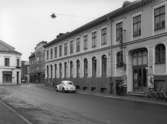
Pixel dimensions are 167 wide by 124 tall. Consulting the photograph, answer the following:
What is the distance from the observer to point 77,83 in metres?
46.8

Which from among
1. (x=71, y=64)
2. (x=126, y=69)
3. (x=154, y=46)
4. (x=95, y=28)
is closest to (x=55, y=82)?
(x=71, y=64)

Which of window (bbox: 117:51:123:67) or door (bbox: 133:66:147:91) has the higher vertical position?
window (bbox: 117:51:123:67)

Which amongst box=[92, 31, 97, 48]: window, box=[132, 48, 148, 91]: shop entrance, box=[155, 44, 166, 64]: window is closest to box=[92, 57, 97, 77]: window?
box=[92, 31, 97, 48]: window

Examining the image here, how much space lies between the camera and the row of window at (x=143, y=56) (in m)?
27.8

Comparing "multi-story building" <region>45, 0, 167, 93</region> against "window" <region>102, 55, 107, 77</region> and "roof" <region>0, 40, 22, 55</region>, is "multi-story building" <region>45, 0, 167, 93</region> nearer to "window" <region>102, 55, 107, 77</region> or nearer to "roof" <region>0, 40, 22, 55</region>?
"window" <region>102, 55, 107, 77</region>

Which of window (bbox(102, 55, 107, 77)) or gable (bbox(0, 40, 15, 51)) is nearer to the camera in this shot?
window (bbox(102, 55, 107, 77))

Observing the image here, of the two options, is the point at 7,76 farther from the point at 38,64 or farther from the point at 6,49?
the point at 38,64

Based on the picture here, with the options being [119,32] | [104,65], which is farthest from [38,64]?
[119,32]

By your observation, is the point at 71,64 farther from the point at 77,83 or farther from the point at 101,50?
the point at 101,50

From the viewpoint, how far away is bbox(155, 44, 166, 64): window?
2766 cm

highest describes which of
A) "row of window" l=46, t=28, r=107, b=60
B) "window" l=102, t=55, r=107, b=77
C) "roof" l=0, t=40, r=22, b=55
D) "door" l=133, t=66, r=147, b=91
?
"roof" l=0, t=40, r=22, b=55

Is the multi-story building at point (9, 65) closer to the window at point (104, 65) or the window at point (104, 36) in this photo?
the window at point (104, 65)

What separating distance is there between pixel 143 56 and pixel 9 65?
194 feet

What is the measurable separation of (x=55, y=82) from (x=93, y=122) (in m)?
44.4
